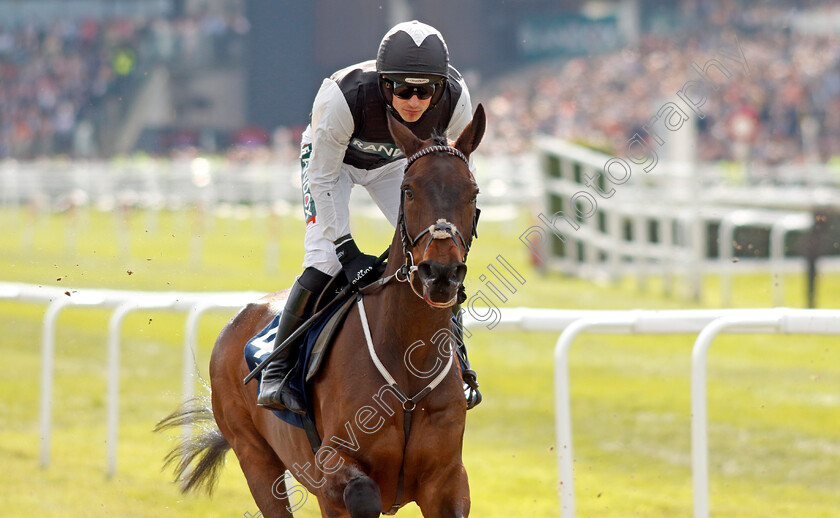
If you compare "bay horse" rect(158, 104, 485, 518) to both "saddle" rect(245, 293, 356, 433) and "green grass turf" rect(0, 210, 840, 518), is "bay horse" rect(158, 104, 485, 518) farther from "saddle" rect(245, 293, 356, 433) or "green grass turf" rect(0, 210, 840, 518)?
"green grass turf" rect(0, 210, 840, 518)

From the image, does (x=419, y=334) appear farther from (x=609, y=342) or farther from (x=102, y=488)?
(x=609, y=342)

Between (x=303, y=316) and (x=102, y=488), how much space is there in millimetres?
2343

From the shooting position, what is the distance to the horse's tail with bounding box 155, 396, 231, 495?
464 centimetres

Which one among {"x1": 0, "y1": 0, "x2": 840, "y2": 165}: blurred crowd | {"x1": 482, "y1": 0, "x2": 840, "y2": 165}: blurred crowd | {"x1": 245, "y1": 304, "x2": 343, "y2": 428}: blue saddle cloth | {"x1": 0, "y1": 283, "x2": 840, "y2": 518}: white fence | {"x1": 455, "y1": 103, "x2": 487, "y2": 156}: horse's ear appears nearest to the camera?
{"x1": 455, "y1": 103, "x2": 487, "y2": 156}: horse's ear

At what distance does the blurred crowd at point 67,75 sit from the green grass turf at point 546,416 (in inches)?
756

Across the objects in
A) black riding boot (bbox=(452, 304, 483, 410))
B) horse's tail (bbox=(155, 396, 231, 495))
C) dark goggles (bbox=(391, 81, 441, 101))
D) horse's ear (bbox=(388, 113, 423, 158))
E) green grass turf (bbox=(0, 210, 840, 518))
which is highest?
dark goggles (bbox=(391, 81, 441, 101))

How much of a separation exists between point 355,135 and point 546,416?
409cm

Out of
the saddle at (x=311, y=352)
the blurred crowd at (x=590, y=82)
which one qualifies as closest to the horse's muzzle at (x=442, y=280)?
the saddle at (x=311, y=352)

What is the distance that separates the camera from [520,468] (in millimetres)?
5906

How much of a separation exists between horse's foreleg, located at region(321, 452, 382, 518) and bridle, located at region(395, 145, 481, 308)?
21.1 inches

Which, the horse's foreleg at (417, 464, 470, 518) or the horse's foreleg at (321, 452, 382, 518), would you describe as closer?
the horse's foreleg at (321, 452, 382, 518)

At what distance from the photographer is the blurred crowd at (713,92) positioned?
2125 centimetres

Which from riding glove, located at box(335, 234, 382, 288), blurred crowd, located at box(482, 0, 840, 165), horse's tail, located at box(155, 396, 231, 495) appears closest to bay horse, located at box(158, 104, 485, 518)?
riding glove, located at box(335, 234, 382, 288)

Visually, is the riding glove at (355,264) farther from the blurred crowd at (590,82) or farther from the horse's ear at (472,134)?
the blurred crowd at (590,82)
